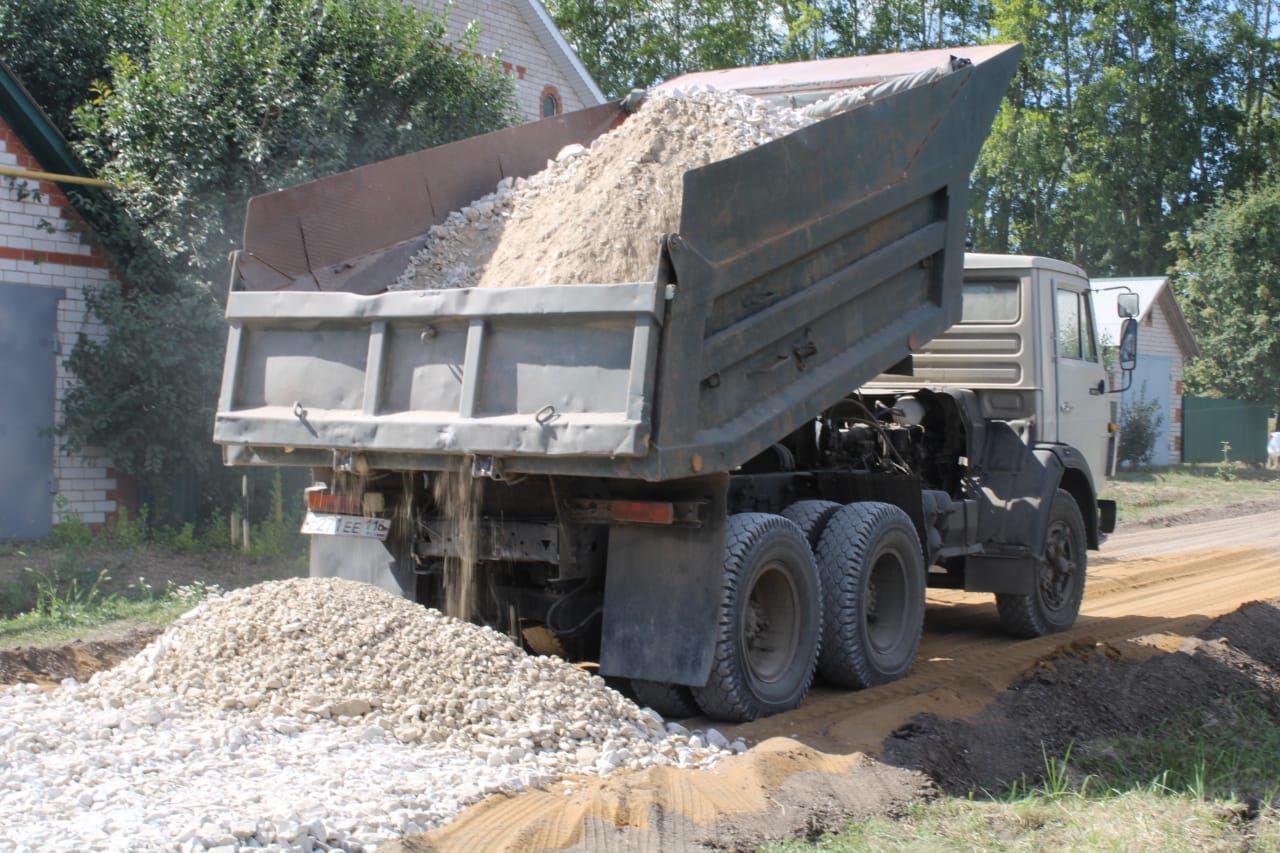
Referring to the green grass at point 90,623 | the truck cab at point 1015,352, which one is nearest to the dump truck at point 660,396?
the truck cab at point 1015,352

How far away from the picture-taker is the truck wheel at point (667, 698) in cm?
671

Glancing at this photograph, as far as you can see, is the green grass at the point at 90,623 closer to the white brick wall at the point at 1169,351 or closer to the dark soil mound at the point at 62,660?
the dark soil mound at the point at 62,660

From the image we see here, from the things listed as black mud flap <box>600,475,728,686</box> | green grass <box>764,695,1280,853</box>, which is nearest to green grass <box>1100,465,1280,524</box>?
green grass <box>764,695,1280,853</box>

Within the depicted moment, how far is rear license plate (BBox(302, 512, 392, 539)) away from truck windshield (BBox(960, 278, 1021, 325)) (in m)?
4.85

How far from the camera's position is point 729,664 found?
6543mm

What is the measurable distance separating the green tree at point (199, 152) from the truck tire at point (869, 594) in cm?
640

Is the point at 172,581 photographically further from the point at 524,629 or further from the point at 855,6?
the point at 855,6

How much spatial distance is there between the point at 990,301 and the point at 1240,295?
2970 centimetres

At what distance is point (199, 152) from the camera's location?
472 inches

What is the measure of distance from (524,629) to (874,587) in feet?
7.04

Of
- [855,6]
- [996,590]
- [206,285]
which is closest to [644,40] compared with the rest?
[855,6]

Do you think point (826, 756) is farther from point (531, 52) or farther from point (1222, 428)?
point (1222, 428)

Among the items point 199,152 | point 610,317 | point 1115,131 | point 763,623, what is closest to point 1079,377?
point 763,623

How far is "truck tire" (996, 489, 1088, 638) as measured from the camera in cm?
956
